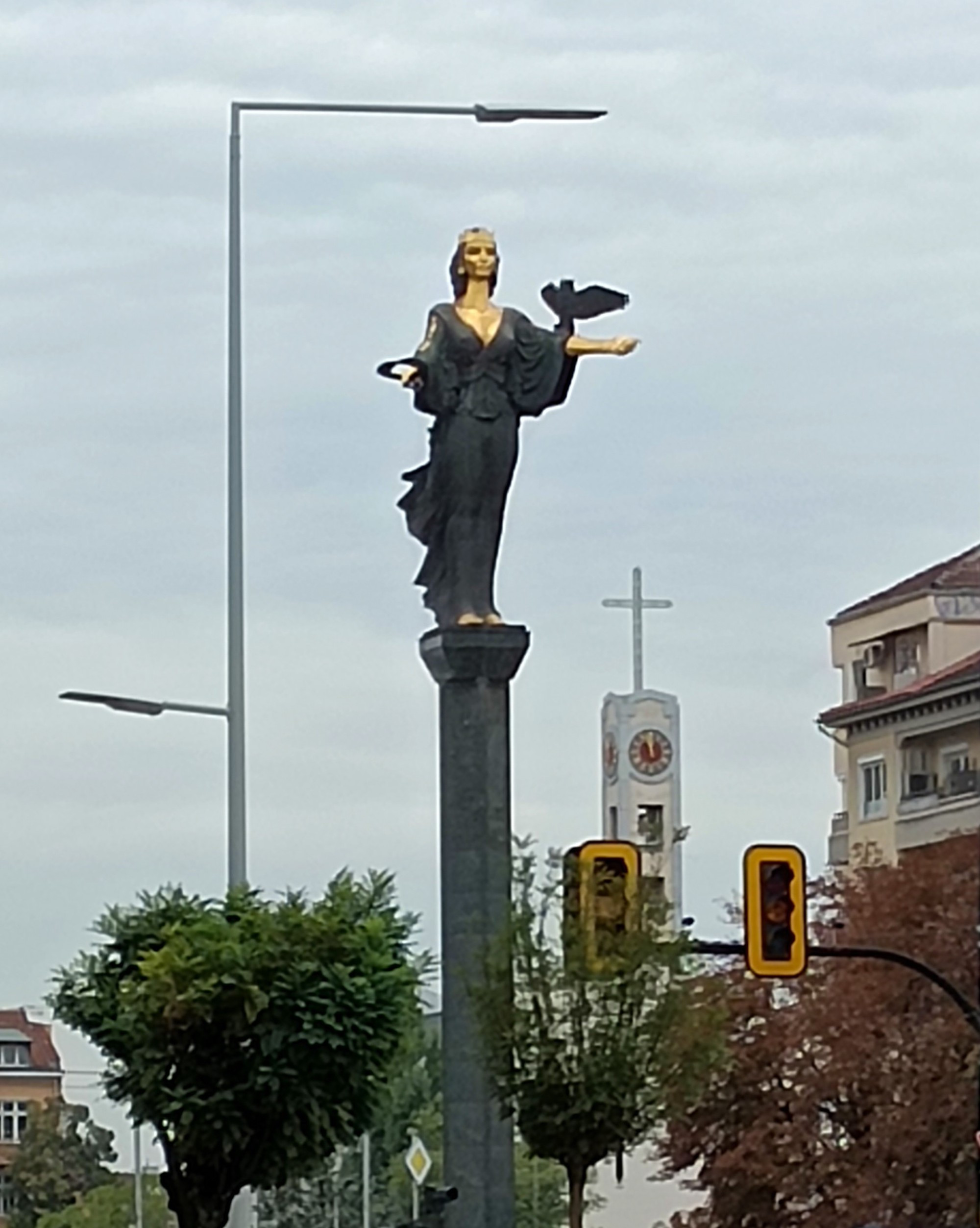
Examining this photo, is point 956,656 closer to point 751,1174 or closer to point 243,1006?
point 751,1174

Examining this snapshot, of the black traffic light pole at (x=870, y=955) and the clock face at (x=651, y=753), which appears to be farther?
the clock face at (x=651, y=753)

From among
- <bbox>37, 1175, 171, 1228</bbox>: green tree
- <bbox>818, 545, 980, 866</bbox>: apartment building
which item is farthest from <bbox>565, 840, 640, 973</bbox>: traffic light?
<bbox>37, 1175, 171, 1228</bbox>: green tree

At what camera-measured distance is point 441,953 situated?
30422 millimetres

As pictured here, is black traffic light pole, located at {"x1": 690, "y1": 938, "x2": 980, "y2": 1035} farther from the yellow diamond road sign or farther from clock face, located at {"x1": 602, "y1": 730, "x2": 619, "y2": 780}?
clock face, located at {"x1": 602, "y1": 730, "x2": 619, "y2": 780}

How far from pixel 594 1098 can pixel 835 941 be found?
20.4 metres

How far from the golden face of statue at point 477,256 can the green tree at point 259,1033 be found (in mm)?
5457

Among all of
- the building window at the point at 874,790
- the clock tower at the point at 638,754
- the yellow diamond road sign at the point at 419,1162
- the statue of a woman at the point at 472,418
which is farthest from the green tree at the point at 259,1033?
the clock tower at the point at 638,754

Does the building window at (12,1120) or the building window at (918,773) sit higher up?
the building window at (918,773)

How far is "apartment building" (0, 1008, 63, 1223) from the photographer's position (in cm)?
14000

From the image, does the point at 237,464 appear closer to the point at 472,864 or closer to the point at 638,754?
the point at 472,864

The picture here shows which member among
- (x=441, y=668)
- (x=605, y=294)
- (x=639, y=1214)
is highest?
(x=605, y=294)

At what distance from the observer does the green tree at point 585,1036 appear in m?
27.5

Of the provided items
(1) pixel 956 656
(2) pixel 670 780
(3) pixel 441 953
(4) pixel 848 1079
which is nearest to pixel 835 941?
(4) pixel 848 1079

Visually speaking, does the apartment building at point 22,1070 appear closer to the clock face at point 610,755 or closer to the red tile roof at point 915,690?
the clock face at point 610,755
